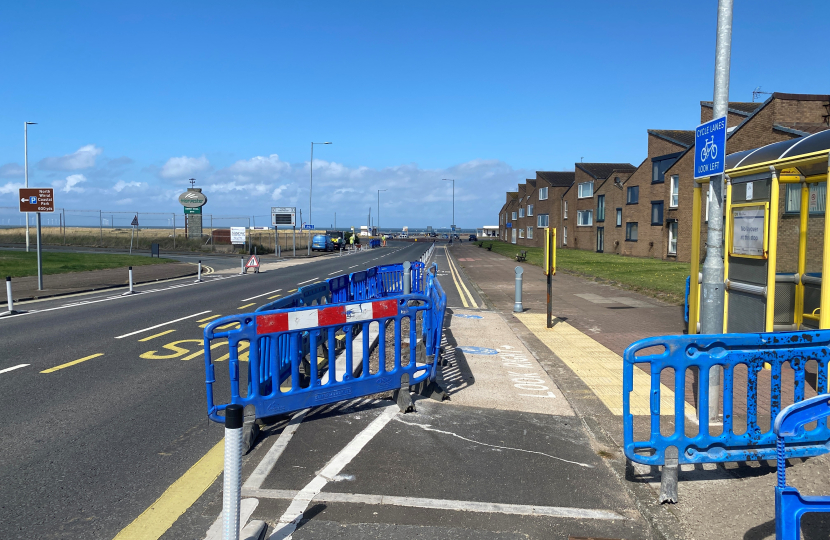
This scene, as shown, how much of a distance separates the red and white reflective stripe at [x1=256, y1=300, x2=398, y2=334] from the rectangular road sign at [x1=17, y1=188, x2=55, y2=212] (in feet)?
60.4

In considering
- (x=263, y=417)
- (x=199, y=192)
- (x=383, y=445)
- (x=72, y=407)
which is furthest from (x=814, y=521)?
(x=199, y=192)

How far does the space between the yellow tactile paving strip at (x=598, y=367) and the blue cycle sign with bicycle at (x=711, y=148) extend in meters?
2.54

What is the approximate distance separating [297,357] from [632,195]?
4296 cm

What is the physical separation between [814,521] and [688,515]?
773 mm

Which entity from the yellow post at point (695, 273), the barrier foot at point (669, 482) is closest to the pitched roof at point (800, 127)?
the yellow post at point (695, 273)

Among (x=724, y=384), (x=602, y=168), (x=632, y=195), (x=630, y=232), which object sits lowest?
(x=724, y=384)

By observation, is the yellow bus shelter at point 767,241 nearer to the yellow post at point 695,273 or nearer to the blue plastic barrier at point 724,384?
the yellow post at point 695,273

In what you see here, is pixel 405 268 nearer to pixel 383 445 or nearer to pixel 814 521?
pixel 383 445

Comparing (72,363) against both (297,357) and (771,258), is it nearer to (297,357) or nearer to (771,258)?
(297,357)

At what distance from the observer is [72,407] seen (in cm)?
664

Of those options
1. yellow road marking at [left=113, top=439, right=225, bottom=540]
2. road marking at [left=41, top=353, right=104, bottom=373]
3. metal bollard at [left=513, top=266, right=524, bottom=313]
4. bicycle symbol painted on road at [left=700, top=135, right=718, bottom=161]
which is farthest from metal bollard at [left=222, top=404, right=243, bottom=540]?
metal bollard at [left=513, top=266, right=524, bottom=313]

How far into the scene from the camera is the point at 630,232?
148ft

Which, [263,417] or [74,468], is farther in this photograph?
[263,417]

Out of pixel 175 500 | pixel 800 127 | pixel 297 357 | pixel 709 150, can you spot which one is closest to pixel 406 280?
pixel 297 357
